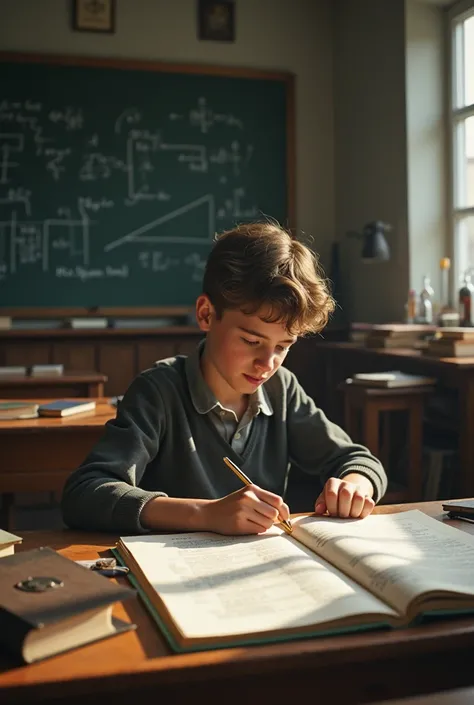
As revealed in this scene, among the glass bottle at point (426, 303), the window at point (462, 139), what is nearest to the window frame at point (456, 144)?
the window at point (462, 139)

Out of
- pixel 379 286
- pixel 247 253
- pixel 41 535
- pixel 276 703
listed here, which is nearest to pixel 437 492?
pixel 379 286

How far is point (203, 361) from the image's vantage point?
158cm

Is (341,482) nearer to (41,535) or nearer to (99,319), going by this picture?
(41,535)

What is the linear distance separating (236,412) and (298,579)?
0.71m

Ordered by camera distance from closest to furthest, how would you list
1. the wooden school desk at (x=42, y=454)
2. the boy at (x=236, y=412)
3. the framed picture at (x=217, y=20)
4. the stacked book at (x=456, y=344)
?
the boy at (x=236, y=412), the wooden school desk at (x=42, y=454), the stacked book at (x=456, y=344), the framed picture at (x=217, y=20)

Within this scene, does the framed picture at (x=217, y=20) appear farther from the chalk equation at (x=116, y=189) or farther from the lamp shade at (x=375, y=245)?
the lamp shade at (x=375, y=245)

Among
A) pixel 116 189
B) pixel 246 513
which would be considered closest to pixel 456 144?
pixel 116 189

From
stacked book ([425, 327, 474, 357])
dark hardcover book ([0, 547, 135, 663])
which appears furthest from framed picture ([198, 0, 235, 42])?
dark hardcover book ([0, 547, 135, 663])

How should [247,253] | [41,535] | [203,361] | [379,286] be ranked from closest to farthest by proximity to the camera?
[41,535]
[247,253]
[203,361]
[379,286]

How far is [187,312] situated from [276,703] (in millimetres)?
4207

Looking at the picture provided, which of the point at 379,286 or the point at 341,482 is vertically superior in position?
the point at 379,286

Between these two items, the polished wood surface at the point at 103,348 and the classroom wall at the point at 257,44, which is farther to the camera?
the classroom wall at the point at 257,44

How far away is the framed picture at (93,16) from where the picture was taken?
15.4ft

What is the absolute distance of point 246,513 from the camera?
1061mm
